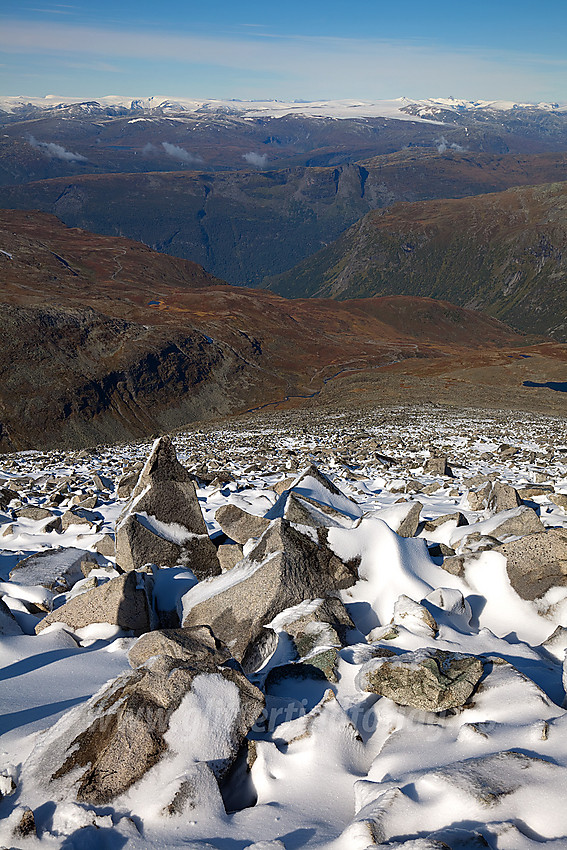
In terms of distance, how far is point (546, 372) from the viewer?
298ft

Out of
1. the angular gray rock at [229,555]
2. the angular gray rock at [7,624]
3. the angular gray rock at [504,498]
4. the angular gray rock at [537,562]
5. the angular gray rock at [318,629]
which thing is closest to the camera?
the angular gray rock at [318,629]

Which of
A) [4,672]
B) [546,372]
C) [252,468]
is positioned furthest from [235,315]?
[4,672]

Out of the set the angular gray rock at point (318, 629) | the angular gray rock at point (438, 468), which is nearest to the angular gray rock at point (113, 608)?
the angular gray rock at point (318, 629)

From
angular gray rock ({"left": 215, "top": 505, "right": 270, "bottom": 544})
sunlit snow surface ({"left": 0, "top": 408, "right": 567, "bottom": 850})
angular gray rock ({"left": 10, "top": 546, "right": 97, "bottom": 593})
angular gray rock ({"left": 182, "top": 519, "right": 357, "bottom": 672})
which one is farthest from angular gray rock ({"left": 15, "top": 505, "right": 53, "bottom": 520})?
angular gray rock ({"left": 182, "top": 519, "right": 357, "bottom": 672})

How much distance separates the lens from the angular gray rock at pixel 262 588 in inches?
245

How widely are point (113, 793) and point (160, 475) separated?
624cm

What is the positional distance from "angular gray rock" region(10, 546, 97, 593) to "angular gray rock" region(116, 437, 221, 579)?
0.68 metres

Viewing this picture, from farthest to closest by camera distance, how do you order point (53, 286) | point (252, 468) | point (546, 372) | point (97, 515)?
1. point (53, 286)
2. point (546, 372)
3. point (252, 468)
4. point (97, 515)

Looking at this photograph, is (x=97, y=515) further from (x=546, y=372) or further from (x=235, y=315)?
(x=235, y=315)

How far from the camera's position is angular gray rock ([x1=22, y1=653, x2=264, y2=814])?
3770 mm

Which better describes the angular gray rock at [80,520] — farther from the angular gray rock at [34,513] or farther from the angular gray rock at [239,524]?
the angular gray rock at [239,524]

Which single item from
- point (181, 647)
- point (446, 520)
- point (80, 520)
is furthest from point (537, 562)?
point (80, 520)

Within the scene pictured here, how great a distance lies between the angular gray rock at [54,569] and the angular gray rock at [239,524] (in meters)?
2.21

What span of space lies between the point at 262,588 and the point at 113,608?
5.99ft
